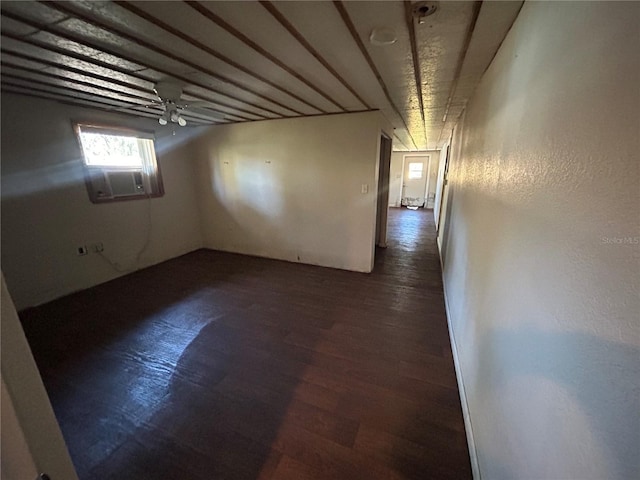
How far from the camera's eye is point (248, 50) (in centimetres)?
157

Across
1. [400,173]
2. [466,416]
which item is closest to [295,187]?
[466,416]

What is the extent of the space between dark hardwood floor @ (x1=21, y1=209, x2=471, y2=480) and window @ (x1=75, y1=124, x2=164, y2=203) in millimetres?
1285

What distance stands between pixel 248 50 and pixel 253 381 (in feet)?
7.12

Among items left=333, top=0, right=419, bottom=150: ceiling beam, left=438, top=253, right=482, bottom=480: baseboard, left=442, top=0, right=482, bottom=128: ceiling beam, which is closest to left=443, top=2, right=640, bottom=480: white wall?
left=438, top=253, right=482, bottom=480: baseboard

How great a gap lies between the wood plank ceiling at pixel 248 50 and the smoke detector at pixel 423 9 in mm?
24

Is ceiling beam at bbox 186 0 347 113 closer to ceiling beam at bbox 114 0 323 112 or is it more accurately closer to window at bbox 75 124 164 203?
ceiling beam at bbox 114 0 323 112

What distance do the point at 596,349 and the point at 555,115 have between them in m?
0.68

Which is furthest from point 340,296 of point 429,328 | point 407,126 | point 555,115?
point 407,126

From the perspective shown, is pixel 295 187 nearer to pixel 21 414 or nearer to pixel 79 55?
pixel 79 55

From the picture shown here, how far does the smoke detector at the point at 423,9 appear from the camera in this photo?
3.70ft

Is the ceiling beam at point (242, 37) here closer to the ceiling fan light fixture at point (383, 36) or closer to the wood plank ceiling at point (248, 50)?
the wood plank ceiling at point (248, 50)

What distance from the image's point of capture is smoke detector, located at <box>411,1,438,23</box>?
1128mm

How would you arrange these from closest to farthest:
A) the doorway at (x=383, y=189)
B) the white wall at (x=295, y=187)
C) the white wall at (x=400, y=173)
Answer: the white wall at (x=295, y=187)
the doorway at (x=383, y=189)
the white wall at (x=400, y=173)

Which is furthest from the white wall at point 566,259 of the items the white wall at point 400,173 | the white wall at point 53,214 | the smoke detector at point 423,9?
the white wall at point 400,173
